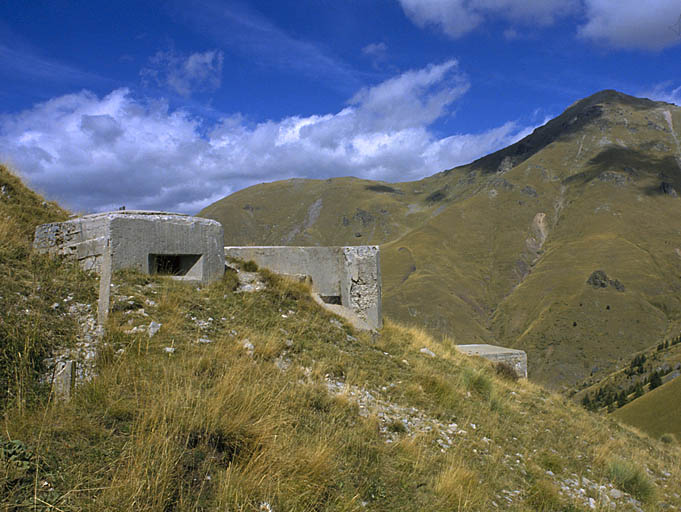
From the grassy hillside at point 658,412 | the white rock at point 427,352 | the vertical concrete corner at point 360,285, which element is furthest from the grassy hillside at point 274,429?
the grassy hillside at point 658,412

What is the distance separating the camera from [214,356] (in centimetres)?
489

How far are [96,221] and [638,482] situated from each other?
8.29 metres

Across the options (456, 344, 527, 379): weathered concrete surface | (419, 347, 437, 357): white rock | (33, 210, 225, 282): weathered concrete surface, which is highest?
(33, 210, 225, 282): weathered concrete surface

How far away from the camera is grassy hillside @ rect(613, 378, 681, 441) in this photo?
32.7m

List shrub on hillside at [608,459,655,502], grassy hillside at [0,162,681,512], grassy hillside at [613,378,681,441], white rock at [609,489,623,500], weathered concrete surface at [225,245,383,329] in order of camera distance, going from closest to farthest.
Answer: grassy hillside at [0,162,681,512] → white rock at [609,489,623,500] → shrub on hillside at [608,459,655,502] → weathered concrete surface at [225,245,383,329] → grassy hillside at [613,378,681,441]


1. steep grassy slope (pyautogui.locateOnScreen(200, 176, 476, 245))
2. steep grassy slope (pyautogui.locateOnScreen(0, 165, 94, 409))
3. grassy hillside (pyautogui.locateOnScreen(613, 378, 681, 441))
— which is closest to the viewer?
steep grassy slope (pyautogui.locateOnScreen(0, 165, 94, 409))

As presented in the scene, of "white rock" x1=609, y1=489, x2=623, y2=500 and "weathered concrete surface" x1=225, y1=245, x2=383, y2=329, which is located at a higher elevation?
"weathered concrete surface" x1=225, y1=245, x2=383, y2=329

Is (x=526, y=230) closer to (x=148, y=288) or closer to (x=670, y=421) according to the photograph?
(x=670, y=421)

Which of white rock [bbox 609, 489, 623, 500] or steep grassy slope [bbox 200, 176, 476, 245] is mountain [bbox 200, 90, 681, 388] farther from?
white rock [bbox 609, 489, 623, 500]

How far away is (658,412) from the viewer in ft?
120

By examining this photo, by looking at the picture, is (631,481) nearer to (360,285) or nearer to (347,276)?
(360,285)

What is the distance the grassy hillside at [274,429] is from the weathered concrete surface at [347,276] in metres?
2.20

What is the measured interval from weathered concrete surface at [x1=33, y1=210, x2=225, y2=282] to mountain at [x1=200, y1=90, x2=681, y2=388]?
170ft

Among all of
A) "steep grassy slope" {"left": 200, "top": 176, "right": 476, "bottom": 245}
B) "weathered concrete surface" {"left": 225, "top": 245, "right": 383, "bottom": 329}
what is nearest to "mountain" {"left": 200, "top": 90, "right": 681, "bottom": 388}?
"steep grassy slope" {"left": 200, "top": 176, "right": 476, "bottom": 245}
